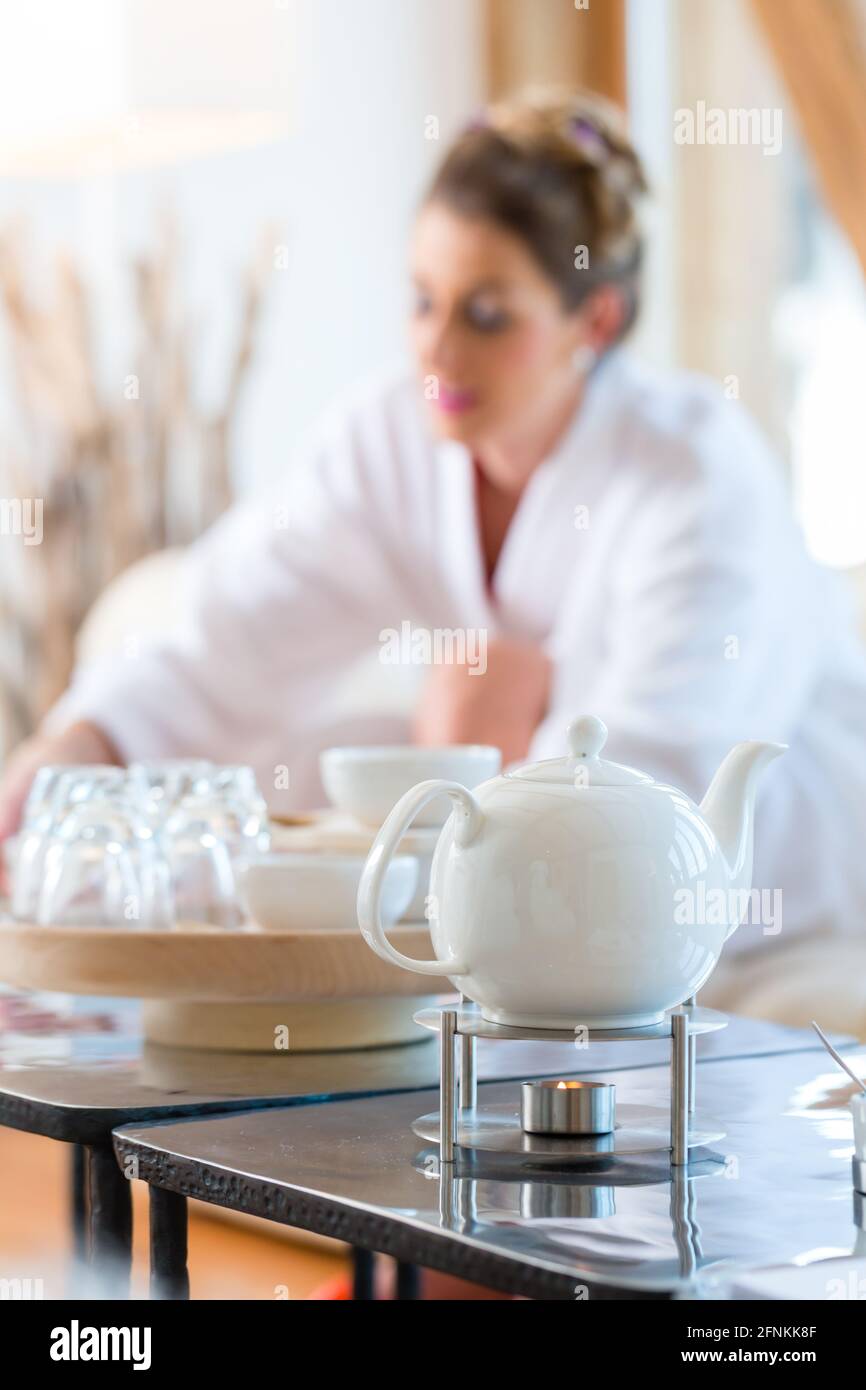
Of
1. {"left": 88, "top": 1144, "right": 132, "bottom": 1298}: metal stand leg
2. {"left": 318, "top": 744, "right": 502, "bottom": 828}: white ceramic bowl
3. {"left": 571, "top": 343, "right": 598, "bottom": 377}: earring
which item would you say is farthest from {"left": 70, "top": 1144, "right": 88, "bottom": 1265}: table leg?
{"left": 571, "top": 343, "right": 598, "bottom": 377}: earring

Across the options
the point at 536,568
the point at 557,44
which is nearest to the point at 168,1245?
the point at 536,568

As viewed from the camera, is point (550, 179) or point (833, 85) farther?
point (550, 179)

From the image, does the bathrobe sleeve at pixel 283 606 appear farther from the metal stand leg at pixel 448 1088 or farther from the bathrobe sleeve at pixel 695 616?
the metal stand leg at pixel 448 1088

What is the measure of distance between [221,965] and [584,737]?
307 millimetres

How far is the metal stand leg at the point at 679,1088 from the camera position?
80 cm

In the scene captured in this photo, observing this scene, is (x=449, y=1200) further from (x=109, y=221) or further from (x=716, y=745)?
(x=109, y=221)

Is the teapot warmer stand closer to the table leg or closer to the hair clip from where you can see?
the table leg

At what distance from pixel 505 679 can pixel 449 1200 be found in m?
1.41

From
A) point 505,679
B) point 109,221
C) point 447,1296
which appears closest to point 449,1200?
point 447,1296

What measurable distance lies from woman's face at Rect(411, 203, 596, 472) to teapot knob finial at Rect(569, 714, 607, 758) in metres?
1.44

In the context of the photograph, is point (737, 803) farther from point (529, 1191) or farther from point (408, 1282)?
point (408, 1282)

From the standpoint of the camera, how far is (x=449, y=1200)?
2.48 feet

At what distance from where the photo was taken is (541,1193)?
0.77 m

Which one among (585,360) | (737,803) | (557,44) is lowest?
(737,803)
